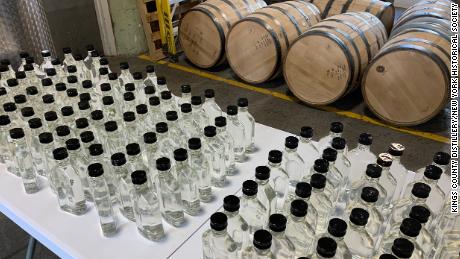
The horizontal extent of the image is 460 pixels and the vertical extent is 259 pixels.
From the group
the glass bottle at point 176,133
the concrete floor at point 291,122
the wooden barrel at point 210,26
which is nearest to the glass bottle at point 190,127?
the glass bottle at point 176,133

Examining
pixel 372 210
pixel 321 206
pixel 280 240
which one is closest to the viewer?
pixel 280 240

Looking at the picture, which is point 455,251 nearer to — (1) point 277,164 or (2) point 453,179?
(2) point 453,179

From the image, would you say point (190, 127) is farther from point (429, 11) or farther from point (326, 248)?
point (429, 11)

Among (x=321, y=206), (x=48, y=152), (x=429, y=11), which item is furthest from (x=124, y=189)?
(x=429, y=11)

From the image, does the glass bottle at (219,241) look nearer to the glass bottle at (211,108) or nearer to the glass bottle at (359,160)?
the glass bottle at (359,160)

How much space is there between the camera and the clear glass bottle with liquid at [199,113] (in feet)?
4.70

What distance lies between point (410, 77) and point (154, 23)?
286 centimetres

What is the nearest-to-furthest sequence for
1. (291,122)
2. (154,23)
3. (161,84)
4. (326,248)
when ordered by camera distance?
1. (326,248)
2. (161,84)
3. (291,122)
4. (154,23)

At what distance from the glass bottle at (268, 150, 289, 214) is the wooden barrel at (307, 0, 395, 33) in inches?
120

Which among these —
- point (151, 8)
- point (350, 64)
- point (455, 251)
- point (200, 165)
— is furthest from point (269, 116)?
point (455, 251)

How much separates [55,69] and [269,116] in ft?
6.54

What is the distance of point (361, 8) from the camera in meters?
3.76

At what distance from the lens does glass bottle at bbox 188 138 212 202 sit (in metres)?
1.19

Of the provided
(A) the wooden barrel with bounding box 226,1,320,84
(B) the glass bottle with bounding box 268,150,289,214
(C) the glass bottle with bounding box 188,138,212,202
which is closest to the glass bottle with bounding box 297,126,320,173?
(B) the glass bottle with bounding box 268,150,289,214
